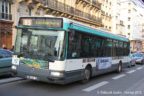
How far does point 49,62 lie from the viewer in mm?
6938

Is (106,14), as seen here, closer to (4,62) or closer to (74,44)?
(4,62)

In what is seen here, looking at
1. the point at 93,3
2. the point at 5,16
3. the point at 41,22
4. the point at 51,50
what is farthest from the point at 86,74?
the point at 93,3

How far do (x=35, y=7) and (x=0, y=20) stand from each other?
627cm

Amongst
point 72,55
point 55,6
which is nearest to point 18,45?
point 72,55

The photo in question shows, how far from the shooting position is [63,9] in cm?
3041

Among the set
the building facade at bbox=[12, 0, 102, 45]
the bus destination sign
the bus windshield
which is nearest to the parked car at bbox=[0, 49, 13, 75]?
the bus windshield

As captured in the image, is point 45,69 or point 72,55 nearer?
point 45,69

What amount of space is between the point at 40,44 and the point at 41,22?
0.89m

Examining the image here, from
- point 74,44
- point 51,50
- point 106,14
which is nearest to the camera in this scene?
point 51,50

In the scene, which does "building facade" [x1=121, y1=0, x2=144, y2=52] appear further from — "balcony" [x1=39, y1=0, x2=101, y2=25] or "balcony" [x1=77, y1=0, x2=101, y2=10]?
"balcony" [x1=39, y1=0, x2=101, y2=25]

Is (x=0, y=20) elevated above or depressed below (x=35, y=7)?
below

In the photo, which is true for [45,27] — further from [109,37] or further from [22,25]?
[109,37]

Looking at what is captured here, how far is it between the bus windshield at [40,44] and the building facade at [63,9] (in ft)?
52.1

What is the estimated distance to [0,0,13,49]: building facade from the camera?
69.0ft
